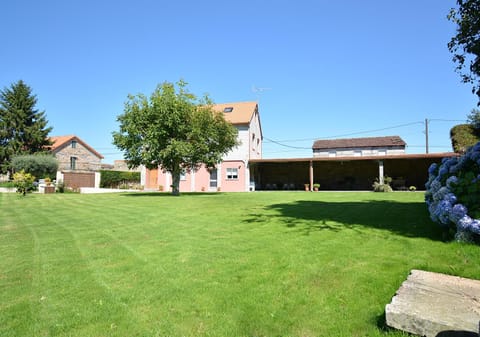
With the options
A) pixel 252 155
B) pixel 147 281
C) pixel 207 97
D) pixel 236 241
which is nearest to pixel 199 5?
pixel 207 97

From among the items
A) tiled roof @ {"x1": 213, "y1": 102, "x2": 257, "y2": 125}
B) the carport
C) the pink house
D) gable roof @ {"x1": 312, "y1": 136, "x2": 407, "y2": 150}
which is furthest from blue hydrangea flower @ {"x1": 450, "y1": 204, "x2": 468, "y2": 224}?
gable roof @ {"x1": 312, "y1": 136, "x2": 407, "y2": 150}

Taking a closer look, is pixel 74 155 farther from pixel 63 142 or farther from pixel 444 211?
pixel 444 211

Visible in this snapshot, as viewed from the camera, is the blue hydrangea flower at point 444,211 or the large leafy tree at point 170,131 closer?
the blue hydrangea flower at point 444,211

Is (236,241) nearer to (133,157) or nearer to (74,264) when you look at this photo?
(74,264)

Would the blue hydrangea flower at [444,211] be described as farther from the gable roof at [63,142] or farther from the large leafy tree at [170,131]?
the gable roof at [63,142]

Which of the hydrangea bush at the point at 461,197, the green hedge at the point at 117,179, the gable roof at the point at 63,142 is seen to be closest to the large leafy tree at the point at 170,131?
the hydrangea bush at the point at 461,197

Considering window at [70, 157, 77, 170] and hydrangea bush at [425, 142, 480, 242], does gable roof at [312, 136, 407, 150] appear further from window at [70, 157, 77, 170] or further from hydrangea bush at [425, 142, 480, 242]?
window at [70, 157, 77, 170]

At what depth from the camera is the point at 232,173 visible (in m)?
27.2

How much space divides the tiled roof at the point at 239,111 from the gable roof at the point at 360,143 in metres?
16.5

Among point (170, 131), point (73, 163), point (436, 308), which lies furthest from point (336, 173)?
point (73, 163)

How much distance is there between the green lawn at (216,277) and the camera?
8.44 feet

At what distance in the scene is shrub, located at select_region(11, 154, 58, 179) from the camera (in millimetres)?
31422

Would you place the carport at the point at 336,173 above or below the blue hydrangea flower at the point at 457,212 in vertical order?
above

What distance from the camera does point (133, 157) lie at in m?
18.0
